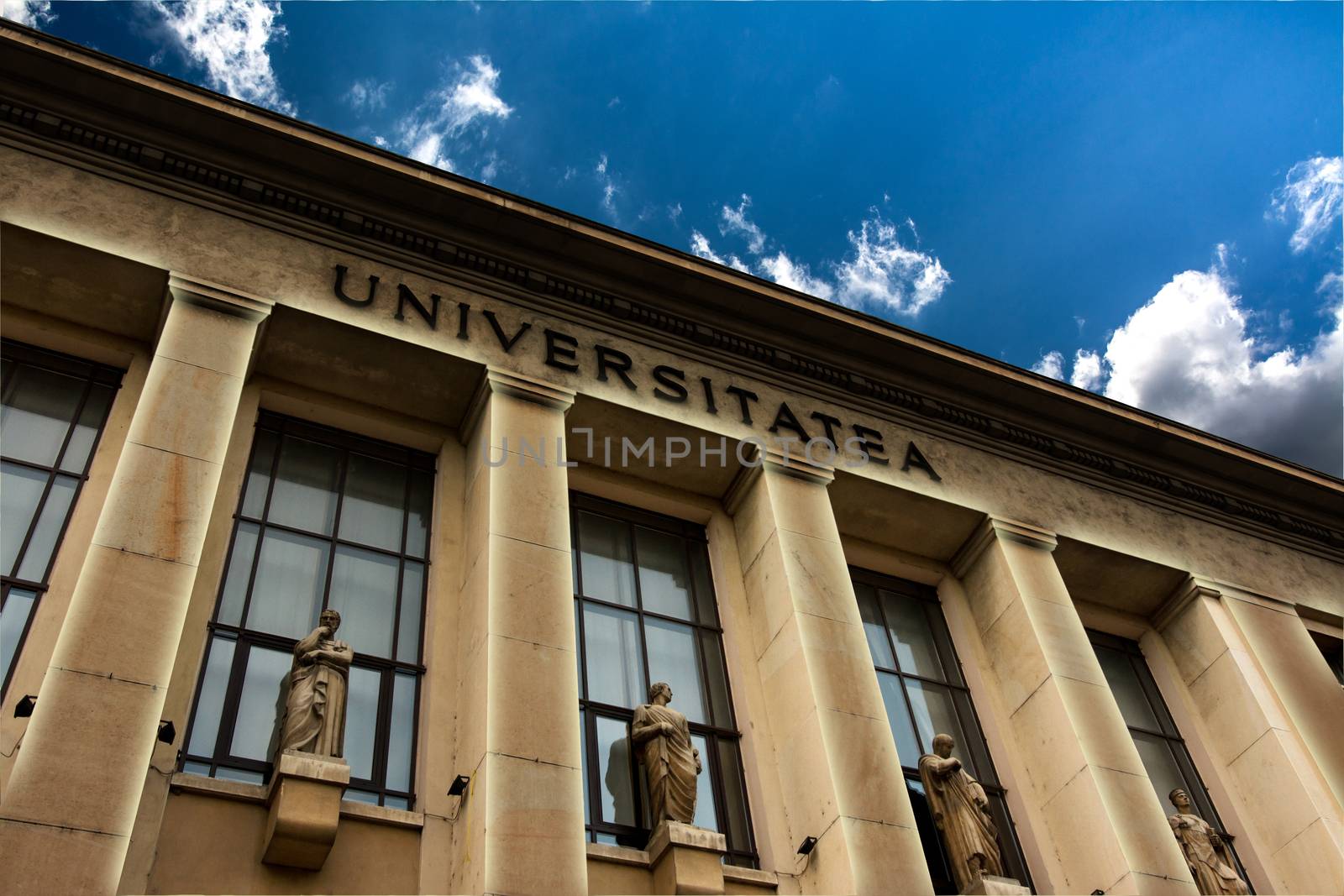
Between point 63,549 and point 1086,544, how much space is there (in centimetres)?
1381

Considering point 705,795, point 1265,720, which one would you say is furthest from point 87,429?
point 1265,720

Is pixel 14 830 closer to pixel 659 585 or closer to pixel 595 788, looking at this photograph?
pixel 595 788

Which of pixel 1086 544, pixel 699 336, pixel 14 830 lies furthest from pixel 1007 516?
pixel 14 830

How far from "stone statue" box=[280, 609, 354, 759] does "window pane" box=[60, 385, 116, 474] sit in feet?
11.0

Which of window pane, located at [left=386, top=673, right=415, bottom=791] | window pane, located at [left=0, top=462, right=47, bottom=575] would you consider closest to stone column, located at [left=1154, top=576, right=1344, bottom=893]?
window pane, located at [left=386, top=673, right=415, bottom=791]

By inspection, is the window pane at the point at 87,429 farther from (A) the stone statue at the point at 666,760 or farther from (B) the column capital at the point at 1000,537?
(B) the column capital at the point at 1000,537

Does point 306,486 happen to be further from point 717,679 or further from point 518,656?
point 717,679

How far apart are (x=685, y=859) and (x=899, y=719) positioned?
494cm

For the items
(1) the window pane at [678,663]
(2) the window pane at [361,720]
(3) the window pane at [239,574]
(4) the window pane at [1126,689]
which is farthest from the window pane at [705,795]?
(4) the window pane at [1126,689]

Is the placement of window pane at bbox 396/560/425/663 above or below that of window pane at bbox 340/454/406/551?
below

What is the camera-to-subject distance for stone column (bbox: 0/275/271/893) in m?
9.48

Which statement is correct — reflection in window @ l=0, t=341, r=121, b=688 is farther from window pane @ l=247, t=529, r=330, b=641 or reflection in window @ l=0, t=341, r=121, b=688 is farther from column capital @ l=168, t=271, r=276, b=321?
window pane @ l=247, t=529, r=330, b=641

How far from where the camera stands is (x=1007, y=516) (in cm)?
1822

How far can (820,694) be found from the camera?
46.3 feet
